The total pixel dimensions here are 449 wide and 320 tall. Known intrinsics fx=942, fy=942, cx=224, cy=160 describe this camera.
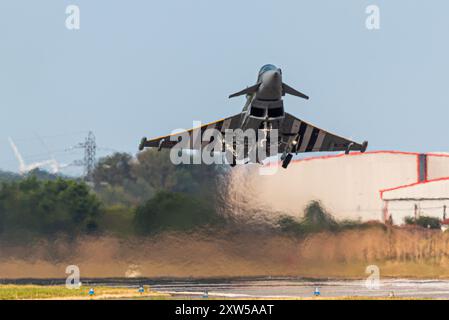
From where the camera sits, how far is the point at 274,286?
43562mm

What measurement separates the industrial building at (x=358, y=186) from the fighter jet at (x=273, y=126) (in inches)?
36.7

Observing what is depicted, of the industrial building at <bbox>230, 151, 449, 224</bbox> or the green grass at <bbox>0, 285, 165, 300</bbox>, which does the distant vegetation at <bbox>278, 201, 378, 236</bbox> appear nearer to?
the industrial building at <bbox>230, 151, 449, 224</bbox>

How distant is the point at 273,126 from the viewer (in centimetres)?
4397

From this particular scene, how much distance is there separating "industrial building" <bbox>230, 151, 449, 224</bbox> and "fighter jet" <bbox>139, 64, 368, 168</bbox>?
36.7 inches

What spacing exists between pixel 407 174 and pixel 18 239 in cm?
2000

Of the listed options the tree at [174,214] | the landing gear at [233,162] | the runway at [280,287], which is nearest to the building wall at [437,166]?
the runway at [280,287]

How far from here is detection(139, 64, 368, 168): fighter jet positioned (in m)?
41.5

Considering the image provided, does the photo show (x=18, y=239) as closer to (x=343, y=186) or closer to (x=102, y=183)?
(x=102, y=183)

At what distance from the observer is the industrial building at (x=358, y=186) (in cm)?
4584

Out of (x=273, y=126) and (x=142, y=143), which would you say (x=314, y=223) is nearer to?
(x=273, y=126)

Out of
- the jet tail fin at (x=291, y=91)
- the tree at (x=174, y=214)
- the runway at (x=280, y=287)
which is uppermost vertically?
the jet tail fin at (x=291, y=91)

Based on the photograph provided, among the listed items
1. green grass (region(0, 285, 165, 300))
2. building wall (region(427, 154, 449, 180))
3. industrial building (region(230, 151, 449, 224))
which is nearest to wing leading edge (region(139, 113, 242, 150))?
industrial building (region(230, 151, 449, 224))

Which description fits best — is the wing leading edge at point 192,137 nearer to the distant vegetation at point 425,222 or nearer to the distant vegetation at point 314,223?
the distant vegetation at point 314,223
